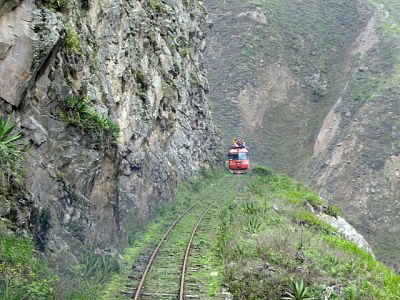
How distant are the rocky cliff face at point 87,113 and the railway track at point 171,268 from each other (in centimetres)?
159

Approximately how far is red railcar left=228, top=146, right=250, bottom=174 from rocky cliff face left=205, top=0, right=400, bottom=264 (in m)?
9.08

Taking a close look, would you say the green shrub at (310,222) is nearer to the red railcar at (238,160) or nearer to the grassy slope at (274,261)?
the grassy slope at (274,261)

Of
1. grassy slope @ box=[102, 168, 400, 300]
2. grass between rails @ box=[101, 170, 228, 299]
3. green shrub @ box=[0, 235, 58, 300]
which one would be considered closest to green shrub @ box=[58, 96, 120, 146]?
grass between rails @ box=[101, 170, 228, 299]

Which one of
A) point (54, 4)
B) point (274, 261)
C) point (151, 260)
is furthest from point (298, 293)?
point (54, 4)

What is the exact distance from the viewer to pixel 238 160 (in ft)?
145

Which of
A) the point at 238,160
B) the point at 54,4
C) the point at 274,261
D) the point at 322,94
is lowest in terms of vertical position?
the point at 274,261

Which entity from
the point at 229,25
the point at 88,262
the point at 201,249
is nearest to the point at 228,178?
the point at 201,249

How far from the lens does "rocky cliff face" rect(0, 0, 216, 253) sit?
38.1 ft

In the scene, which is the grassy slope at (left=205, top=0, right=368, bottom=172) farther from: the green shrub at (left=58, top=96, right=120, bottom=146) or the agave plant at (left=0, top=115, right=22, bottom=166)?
the agave plant at (left=0, top=115, right=22, bottom=166)

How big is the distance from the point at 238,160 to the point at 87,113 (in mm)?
30488

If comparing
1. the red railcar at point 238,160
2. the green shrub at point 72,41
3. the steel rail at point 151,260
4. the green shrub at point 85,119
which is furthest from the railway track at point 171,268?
the red railcar at point 238,160

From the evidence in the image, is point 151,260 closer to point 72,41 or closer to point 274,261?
point 274,261

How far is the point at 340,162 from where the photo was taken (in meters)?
48.4

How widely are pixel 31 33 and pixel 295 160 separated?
48.8 meters
